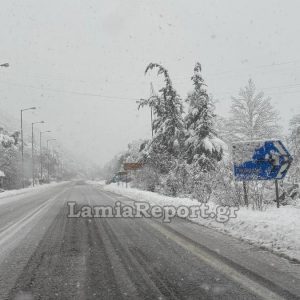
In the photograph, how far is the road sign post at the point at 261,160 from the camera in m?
10.7

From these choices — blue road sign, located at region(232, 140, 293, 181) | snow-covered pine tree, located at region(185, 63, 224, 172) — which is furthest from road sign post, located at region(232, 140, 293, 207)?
snow-covered pine tree, located at region(185, 63, 224, 172)

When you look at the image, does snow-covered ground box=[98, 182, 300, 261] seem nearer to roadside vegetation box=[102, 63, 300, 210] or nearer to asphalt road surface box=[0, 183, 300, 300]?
asphalt road surface box=[0, 183, 300, 300]

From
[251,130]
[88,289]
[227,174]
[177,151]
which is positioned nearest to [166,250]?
[88,289]

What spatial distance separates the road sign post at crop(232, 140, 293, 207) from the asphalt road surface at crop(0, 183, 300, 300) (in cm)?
286

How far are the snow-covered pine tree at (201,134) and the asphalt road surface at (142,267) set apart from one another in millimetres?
18480

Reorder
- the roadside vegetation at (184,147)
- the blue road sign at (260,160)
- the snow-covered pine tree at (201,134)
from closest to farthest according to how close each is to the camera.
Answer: the blue road sign at (260,160) → the roadside vegetation at (184,147) → the snow-covered pine tree at (201,134)

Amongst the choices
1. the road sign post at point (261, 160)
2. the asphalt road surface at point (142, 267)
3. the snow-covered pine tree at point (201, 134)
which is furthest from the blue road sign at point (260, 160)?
the snow-covered pine tree at point (201, 134)

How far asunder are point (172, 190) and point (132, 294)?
826 inches

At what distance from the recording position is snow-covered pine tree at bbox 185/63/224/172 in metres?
27.4

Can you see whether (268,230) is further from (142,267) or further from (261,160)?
(261,160)

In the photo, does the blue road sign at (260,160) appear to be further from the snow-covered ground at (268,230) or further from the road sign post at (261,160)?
the snow-covered ground at (268,230)

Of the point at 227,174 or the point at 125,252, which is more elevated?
the point at 227,174

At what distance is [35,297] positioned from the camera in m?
4.38

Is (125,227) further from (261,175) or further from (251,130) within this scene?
(251,130)
